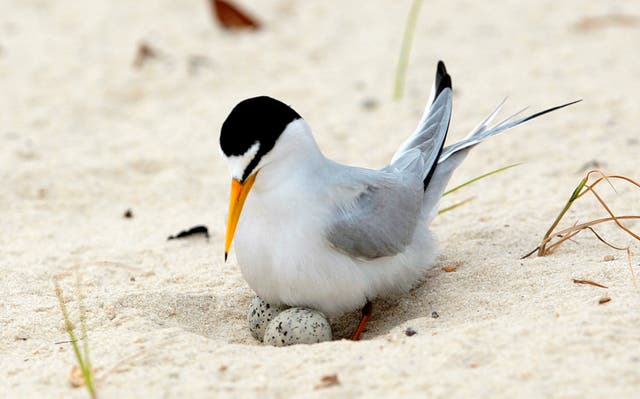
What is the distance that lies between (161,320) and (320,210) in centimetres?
82

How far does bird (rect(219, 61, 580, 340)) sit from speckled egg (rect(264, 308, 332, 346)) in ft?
0.25

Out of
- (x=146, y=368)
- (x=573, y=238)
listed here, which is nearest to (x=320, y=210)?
(x=146, y=368)

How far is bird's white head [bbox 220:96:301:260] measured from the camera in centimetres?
354

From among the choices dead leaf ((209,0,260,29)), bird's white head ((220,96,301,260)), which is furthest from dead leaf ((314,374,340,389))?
dead leaf ((209,0,260,29))

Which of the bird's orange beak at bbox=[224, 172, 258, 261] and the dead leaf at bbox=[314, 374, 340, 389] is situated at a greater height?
the bird's orange beak at bbox=[224, 172, 258, 261]

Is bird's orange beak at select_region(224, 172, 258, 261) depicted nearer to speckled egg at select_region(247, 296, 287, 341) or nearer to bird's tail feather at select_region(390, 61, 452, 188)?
speckled egg at select_region(247, 296, 287, 341)

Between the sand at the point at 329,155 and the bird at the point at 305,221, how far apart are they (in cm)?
23

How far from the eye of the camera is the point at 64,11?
8.84 m

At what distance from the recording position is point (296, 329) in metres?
3.71

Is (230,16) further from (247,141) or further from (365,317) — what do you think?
(247,141)

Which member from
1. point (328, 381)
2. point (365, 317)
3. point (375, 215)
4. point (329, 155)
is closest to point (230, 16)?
point (329, 155)

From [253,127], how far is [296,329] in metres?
0.81

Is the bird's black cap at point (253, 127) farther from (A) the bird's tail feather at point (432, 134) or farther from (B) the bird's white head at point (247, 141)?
(A) the bird's tail feather at point (432, 134)

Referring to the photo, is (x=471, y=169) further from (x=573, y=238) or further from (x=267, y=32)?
(x=267, y=32)
